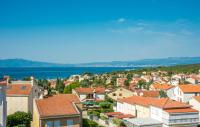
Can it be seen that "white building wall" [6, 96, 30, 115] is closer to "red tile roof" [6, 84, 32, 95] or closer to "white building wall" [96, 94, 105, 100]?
"red tile roof" [6, 84, 32, 95]

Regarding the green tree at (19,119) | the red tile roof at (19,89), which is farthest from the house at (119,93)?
the green tree at (19,119)

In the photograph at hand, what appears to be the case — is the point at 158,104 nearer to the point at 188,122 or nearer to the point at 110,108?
the point at 188,122

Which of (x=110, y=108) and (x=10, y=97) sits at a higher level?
(x=10, y=97)

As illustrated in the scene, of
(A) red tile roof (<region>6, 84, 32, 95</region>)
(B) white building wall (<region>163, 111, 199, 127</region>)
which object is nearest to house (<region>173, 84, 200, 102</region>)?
(B) white building wall (<region>163, 111, 199, 127</region>)

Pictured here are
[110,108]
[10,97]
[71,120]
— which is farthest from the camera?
[110,108]

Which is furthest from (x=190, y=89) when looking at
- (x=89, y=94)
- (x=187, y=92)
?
(x=89, y=94)

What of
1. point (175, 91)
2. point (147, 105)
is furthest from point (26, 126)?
point (175, 91)

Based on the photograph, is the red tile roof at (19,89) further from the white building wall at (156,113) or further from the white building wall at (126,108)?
the white building wall at (126,108)
